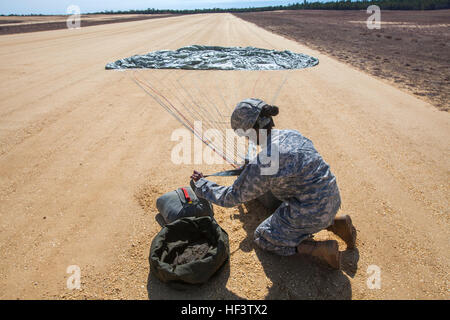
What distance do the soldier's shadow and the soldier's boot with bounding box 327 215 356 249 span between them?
10 cm

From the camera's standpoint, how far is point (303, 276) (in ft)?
7.68

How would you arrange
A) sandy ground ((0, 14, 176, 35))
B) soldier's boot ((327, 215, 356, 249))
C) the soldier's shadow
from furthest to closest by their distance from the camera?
sandy ground ((0, 14, 176, 35))
soldier's boot ((327, 215, 356, 249))
the soldier's shadow

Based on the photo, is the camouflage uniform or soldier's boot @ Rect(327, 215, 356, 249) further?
soldier's boot @ Rect(327, 215, 356, 249)

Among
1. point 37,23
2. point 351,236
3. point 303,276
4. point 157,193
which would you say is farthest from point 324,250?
point 37,23

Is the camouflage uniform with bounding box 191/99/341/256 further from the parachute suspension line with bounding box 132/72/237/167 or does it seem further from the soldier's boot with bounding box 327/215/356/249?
the parachute suspension line with bounding box 132/72/237/167

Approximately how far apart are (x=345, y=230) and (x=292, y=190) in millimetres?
740

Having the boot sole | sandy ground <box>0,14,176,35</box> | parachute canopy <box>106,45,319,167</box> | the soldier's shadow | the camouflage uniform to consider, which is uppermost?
sandy ground <box>0,14,176,35</box>

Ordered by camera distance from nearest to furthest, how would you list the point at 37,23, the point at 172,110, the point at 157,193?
1. the point at 157,193
2. the point at 172,110
3. the point at 37,23

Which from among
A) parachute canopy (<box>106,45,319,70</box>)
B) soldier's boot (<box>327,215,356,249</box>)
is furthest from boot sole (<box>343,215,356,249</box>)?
parachute canopy (<box>106,45,319,70</box>)

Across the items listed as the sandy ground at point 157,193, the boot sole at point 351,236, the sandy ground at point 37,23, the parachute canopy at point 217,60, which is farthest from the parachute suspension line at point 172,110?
the sandy ground at point 37,23

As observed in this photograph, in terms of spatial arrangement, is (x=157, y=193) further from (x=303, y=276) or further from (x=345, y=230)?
(x=345, y=230)

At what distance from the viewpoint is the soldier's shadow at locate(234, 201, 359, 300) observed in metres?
Answer: 2.21

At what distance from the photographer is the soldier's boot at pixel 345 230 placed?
2.50 metres
